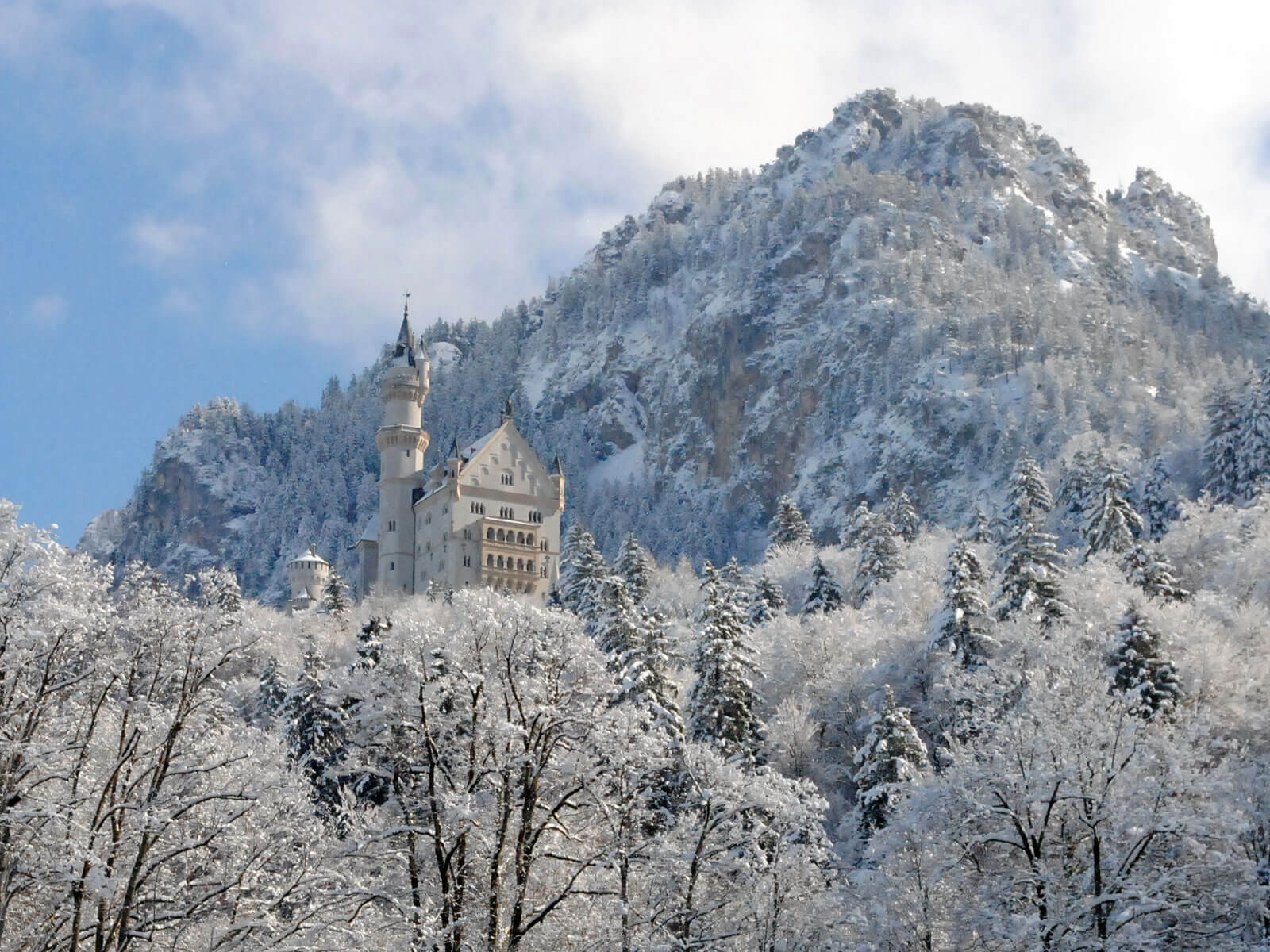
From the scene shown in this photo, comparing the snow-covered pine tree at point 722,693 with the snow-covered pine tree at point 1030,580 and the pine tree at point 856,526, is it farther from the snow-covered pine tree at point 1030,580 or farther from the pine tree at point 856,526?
the pine tree at point 856,526

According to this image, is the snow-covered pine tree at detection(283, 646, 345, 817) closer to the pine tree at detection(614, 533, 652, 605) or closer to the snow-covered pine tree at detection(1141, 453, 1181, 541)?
the pine tree at detection(614, 533, 652, 605)

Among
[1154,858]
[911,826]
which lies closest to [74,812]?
[911,826]

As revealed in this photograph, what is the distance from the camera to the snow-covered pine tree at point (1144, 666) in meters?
43.0

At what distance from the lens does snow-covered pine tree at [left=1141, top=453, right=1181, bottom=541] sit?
8088 centimetres

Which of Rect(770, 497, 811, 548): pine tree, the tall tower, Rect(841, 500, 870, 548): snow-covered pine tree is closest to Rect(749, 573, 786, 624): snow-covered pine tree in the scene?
Rect(841, 500, 870, 548): snow-covered pine tree

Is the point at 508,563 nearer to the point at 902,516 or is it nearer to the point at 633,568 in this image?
the point at 902,516

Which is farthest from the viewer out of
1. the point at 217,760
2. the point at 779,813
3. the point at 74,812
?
the point at 779,813

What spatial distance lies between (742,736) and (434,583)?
73.8 metres

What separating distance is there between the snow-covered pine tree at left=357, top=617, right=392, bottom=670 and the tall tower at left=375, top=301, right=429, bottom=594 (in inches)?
3102

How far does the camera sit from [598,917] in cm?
3797

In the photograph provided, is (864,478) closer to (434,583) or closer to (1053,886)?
(434,583)

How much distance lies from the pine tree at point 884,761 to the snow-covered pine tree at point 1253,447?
131ft

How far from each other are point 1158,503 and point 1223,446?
20.3 ft

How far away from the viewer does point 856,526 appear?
307 ft
